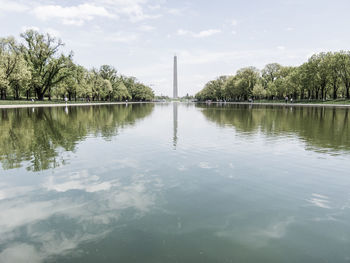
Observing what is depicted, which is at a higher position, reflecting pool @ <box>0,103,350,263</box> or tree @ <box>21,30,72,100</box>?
tree @ <box>21,30,72,100</box>

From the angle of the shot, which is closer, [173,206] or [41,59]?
[173,206]

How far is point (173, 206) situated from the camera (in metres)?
6.45

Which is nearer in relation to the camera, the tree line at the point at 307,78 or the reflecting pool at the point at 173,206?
the reflecting pool at the point at 173,206

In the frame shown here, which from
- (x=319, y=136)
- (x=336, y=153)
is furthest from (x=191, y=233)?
(x=319, y=136)

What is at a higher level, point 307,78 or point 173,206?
point 307,78

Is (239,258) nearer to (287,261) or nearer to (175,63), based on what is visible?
(287,261)

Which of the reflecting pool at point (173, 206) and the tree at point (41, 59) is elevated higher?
the tree at point (41, 59)

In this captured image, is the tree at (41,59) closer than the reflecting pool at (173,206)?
No

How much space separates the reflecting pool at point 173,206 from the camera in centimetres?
466

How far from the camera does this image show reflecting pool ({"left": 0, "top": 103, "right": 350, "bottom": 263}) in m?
4.66

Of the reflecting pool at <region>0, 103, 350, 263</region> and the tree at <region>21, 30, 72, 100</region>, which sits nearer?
the reflecting pool at <region>0, 103, 350, 263</region>

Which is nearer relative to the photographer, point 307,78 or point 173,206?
point 173,206

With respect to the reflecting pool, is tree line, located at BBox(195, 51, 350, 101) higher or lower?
higher

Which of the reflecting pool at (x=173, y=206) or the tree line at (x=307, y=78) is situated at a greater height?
the tree line at (x=307, y=78)
